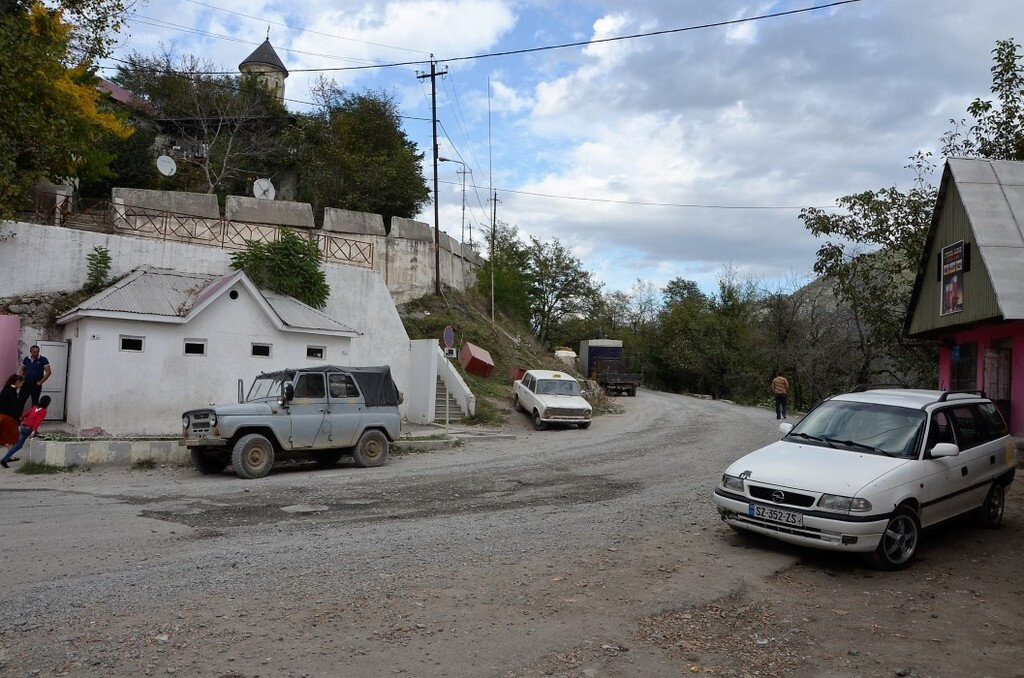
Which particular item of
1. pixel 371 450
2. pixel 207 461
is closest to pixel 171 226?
pixel 207 461

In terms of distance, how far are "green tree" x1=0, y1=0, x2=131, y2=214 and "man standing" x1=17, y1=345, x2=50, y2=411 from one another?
4.11 meters

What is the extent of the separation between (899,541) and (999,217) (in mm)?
11376

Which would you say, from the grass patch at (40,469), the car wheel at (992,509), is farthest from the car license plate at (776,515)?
the grass patch at (40,469)

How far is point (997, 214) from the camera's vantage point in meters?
15.4

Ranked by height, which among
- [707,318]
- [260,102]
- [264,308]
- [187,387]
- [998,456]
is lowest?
[998,456]

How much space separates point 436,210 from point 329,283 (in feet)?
31.3

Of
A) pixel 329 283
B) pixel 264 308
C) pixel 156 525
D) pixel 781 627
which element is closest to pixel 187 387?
pixel 264 308

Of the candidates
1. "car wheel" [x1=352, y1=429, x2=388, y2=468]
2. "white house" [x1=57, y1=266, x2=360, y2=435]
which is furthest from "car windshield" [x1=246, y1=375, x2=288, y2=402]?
"white house" [x1=57, y1=266, x2=360, y2=435]

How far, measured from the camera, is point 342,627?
5.19m

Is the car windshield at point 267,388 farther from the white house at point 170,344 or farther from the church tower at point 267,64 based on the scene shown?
the church tower at point 267,64

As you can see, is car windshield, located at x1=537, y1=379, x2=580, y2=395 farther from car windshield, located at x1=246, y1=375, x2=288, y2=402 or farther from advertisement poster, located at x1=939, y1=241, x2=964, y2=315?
car windshield, located at x1=246, y1=375, x2=288, y2=402

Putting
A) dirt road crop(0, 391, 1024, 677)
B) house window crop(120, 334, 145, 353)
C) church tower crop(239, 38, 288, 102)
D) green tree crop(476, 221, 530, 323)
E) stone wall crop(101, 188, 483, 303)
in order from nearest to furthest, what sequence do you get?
dirt road crop(0, 391, 1024, 677) → house window crop(120, 334, 145, 353) → stone wall crop(101, 188, 483, 303) → green tree crop(476, 221, 530, 323) → church tower crop(239, 38, 288, 102)

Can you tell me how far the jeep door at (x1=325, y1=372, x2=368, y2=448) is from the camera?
45.4ft

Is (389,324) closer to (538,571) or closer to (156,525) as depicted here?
(156,525)
